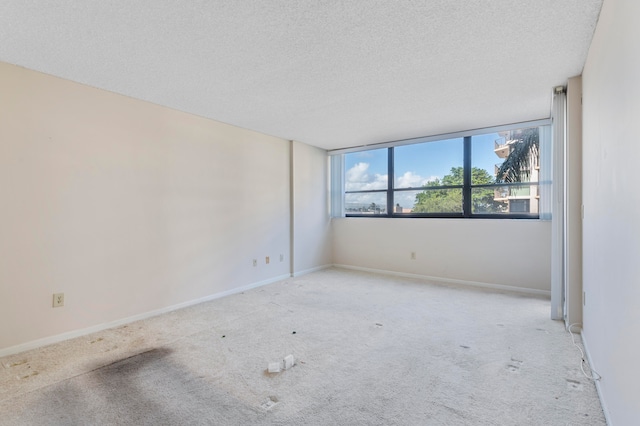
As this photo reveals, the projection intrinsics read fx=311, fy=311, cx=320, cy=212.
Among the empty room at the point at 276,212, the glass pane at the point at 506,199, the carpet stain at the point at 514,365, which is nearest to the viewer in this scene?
the empty room at the point at 276,212

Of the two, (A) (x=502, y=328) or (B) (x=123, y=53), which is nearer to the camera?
(B) (x=123, y=53)

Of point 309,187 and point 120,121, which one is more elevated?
point 120,121

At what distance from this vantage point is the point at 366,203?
575cm

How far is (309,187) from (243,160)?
1453 millimetres

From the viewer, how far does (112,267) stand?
3014 millimetres

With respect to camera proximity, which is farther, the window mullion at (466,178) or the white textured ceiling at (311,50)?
the window mullion at (466,178)

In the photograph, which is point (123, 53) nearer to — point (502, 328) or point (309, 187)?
point (309, 187)

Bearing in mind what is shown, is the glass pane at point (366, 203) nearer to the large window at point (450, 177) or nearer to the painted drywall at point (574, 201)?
the large window at point (450, 177)

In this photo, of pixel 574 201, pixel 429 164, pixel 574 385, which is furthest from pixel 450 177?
pixel 574 385

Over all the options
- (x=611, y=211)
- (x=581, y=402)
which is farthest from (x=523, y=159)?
(x=581, y=402)

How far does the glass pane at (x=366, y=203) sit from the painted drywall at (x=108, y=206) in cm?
216

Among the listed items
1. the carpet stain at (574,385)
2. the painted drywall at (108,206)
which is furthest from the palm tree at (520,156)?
the painted drywall at (108,206)

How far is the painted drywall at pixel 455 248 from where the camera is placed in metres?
4.08

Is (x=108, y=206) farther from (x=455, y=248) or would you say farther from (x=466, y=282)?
(x=466, y=282)
